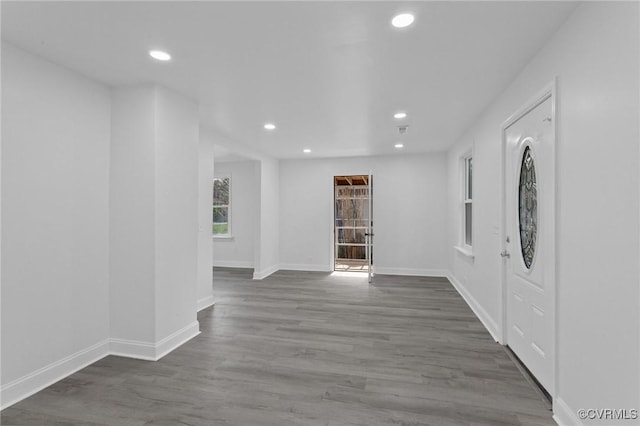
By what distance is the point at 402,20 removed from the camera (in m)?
1.89

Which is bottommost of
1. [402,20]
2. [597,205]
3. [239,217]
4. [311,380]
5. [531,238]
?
[311,380]

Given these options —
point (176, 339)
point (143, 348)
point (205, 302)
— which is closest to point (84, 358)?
point (143, 348)

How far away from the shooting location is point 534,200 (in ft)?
7.88

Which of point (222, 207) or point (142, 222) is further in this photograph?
point (222, 207)

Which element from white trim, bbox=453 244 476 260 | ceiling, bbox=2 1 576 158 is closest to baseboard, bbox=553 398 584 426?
white trim, bbox=453 244 476 260

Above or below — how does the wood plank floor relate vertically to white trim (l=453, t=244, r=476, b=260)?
below

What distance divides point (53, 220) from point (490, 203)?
4.11 meters

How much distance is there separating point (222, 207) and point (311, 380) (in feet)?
18.7

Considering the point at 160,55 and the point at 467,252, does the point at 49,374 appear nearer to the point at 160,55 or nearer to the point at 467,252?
the point at 160,55

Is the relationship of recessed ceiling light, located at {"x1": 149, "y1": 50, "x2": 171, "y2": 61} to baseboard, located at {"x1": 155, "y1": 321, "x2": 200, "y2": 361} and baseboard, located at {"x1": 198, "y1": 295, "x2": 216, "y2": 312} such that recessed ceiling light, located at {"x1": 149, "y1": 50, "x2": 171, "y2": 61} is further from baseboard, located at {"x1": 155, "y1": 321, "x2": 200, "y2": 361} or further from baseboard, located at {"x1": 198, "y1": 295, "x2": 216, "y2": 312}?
baseboard, located at {"x1": 198, "y1": 295, "x2": 216, "y2": 312}

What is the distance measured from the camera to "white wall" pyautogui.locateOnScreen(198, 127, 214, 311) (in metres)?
4.25

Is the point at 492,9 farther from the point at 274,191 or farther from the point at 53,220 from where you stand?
the point at 274,191

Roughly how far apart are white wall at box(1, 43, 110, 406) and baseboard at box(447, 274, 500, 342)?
12.7 ft

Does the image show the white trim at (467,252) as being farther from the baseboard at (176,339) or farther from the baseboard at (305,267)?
the baseboard at (176,339)
